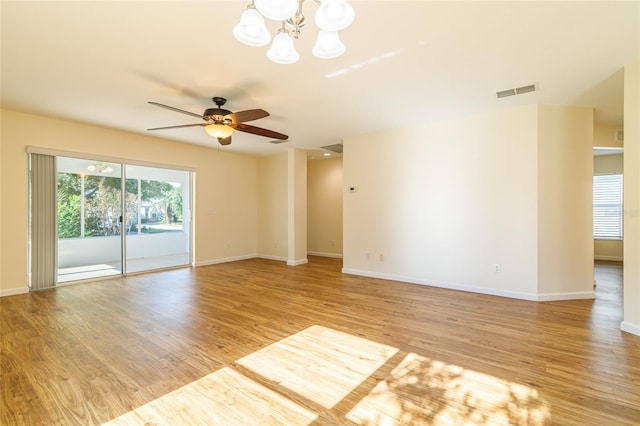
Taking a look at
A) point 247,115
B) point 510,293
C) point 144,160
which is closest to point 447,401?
point 510,293

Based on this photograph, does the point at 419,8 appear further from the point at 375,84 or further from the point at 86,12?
the point at 86,12

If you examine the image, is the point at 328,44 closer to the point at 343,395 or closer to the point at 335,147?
the point at 343,395

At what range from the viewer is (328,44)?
1.98 meters

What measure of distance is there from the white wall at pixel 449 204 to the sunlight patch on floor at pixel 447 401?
2549mm

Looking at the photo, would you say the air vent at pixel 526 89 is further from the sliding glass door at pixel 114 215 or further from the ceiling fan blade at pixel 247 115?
the sliding glass door at pixel 114 215

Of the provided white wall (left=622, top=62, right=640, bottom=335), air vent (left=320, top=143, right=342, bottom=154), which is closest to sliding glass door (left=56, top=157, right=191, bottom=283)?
air vent (left=320, top=143, right=342, bottom=154)

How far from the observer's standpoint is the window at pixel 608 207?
669cm

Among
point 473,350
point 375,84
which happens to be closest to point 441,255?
point 473,350

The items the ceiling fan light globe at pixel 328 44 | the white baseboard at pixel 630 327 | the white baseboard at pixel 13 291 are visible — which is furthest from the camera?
the white baseboard at pixel 13 291

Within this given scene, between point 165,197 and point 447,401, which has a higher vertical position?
point 165,197

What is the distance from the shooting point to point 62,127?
15.0 feet

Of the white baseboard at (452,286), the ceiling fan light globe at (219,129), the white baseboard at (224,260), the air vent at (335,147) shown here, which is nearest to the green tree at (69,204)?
the white baseboard at (224,260)

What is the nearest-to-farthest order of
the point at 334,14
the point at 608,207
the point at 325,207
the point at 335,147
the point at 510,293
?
the point at 334,14, the point at 510,293, the point at 335,147, the point at 608,207, the point at 325,207

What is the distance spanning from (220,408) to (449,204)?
414 cm
